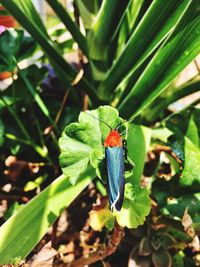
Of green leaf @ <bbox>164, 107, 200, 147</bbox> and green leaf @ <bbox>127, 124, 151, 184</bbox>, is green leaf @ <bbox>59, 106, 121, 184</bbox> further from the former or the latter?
green leaf @ <bbox>164, 107, 200, 147</bbox>

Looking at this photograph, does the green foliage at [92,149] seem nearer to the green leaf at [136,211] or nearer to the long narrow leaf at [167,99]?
the green leaf at [136,211]

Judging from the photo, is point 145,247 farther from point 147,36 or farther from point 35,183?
point 147,36

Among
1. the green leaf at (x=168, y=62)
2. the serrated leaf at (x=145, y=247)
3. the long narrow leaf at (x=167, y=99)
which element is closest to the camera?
the green leaf at (x=168, y=62)

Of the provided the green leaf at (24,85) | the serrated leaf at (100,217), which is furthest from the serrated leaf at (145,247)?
the green leaf at (24,85)

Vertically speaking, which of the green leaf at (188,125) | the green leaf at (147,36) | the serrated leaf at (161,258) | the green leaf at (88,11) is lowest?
the serrated leaf at (161,258)

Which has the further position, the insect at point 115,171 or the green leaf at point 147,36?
the green leaf at point 147,36

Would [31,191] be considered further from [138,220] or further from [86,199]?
[138,220]

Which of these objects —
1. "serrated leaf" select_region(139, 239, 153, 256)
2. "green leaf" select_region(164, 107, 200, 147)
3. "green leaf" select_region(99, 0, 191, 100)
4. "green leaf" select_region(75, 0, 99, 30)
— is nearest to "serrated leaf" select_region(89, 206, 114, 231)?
"serrated leaf" select_region(139, 239, 153, 256)
